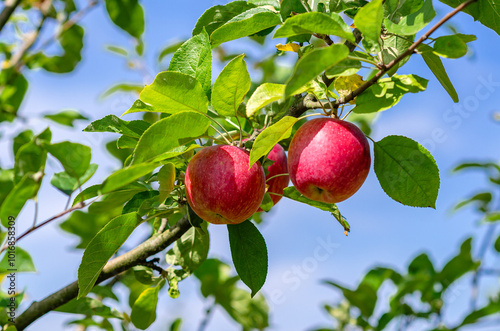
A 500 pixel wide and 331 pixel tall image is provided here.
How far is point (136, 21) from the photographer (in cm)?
242

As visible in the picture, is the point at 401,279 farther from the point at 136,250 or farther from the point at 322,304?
the point at 136,250

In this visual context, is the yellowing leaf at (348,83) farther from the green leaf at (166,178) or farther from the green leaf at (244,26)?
the green leaf at (166,178)

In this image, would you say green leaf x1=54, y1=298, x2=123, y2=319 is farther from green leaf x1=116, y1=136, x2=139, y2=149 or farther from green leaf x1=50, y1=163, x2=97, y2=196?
green leaf x1=116, y1=136, x2=139, y2=149

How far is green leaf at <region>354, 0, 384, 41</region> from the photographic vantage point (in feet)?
2.98

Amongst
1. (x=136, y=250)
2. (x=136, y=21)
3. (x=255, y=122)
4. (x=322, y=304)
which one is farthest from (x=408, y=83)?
(x=322, y=304)

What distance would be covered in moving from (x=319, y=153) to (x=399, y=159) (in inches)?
7.6

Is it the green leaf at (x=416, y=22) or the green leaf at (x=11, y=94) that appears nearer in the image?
the green leaf at (x=416, y=22)

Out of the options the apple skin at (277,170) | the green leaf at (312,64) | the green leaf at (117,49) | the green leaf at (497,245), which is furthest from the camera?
the green leaf at (117,49)

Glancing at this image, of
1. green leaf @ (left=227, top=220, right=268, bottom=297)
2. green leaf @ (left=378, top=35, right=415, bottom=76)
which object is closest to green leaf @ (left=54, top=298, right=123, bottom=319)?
green leaf @ (left=227, top=220, right=268, bottom=297)

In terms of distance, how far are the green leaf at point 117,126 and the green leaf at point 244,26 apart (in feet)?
0.87

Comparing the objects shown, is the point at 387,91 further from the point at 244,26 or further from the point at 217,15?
the point at 217,15

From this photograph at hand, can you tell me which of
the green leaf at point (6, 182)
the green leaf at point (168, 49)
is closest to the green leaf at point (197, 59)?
the green leaf at point (6, 182)

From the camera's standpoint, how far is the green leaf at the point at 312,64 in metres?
0.82

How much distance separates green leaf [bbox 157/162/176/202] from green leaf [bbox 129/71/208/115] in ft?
0.41
